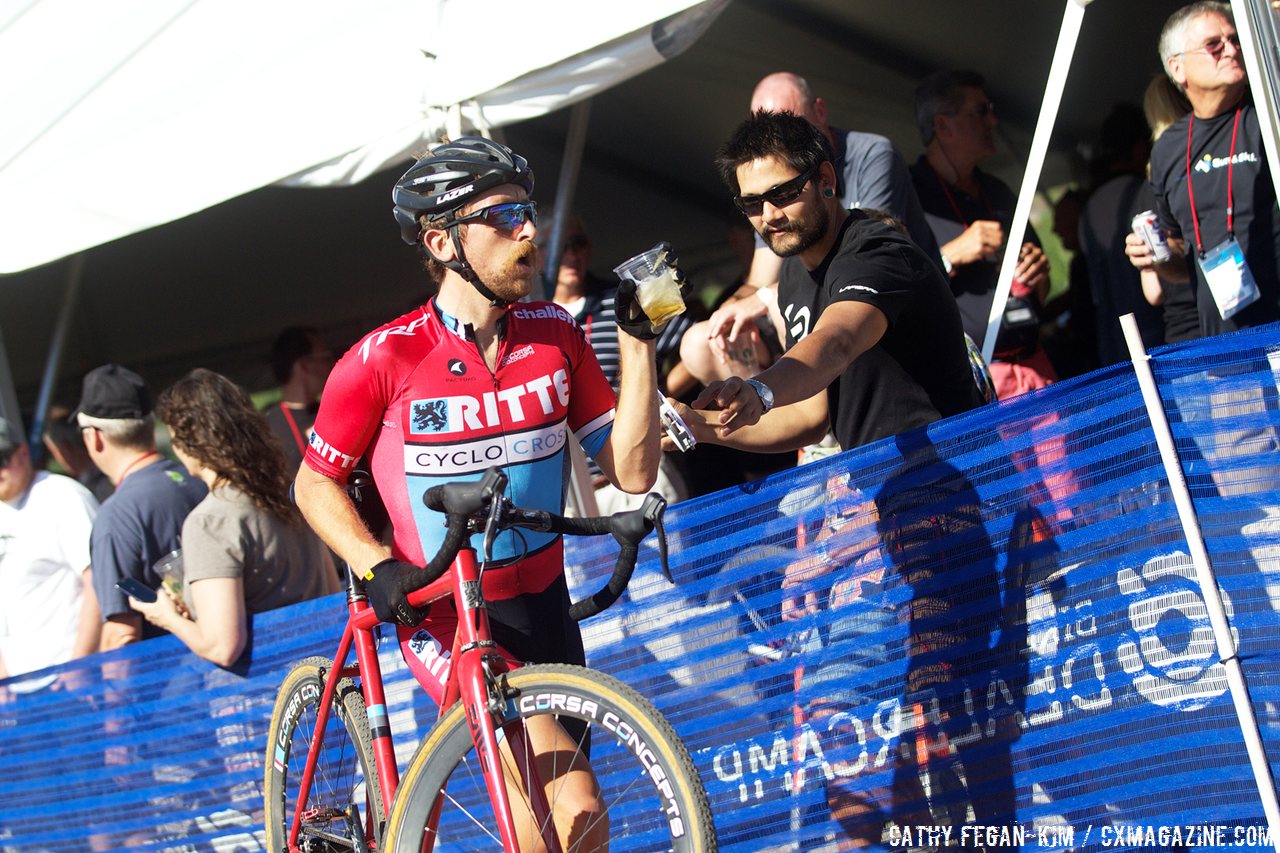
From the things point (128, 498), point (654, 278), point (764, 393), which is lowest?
point (764, 393)

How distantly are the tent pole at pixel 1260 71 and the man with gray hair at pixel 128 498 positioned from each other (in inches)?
155

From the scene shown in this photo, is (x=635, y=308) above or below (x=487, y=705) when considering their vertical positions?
above

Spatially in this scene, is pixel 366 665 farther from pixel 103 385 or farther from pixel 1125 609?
pixel 103 385

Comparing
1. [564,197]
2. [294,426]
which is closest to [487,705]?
[564,197]

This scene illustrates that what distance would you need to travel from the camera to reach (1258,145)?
174 inches

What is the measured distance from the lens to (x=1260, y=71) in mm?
3686

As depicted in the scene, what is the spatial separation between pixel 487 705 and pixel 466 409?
2.31 ft

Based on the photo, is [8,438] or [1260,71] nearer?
[1260,71]

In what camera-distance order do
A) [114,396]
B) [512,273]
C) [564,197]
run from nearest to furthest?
[512,273] → [114,396] → [564,197]

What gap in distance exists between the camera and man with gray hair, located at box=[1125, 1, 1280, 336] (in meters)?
4.38

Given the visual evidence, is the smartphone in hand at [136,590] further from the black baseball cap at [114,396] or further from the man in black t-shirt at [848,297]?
the man in black t-shirt at [848,297]

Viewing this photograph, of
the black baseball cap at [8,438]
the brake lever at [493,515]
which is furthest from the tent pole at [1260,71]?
the black baseball cap at [8,438]

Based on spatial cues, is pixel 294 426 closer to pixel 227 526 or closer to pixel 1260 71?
pixel 227 526

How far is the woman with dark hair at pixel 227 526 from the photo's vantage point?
4.53 metres
